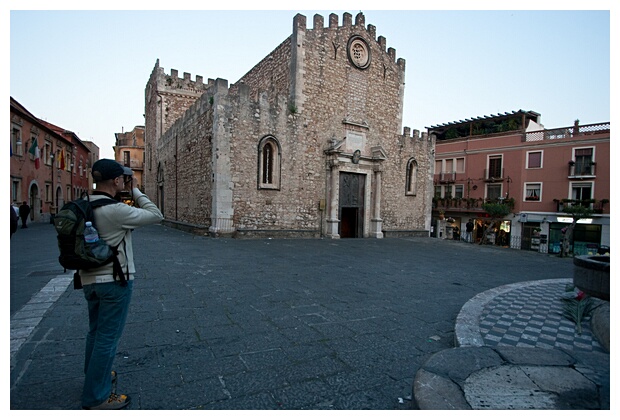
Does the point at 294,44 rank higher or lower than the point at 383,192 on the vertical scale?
higher

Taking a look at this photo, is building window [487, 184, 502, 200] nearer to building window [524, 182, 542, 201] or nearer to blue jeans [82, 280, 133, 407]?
building window [524, 182, 542, 201]

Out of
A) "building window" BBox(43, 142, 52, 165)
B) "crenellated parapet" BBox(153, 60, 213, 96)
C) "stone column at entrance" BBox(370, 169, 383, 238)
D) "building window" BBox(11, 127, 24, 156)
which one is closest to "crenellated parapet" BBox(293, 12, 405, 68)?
"stone column at entrance" BBox(370, 169, 383, 238)

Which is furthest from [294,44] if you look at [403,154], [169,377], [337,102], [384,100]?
[169,377]

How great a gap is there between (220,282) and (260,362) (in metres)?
3.22

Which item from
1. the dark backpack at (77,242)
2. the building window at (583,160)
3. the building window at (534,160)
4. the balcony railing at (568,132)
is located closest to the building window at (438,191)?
the building window at (534,160)

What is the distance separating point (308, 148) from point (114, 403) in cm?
1405

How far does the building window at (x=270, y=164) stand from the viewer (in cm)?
1476

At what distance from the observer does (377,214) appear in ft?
59.0

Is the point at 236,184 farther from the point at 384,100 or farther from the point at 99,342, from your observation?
the point at 99,342

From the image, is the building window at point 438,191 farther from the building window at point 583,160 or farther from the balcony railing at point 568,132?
the building window at point 583,160

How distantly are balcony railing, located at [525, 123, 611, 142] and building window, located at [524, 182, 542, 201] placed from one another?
136 inches

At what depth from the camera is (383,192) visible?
733 inches

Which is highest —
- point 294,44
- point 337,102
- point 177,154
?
point 294,44

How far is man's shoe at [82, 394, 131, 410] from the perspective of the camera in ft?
7.59
